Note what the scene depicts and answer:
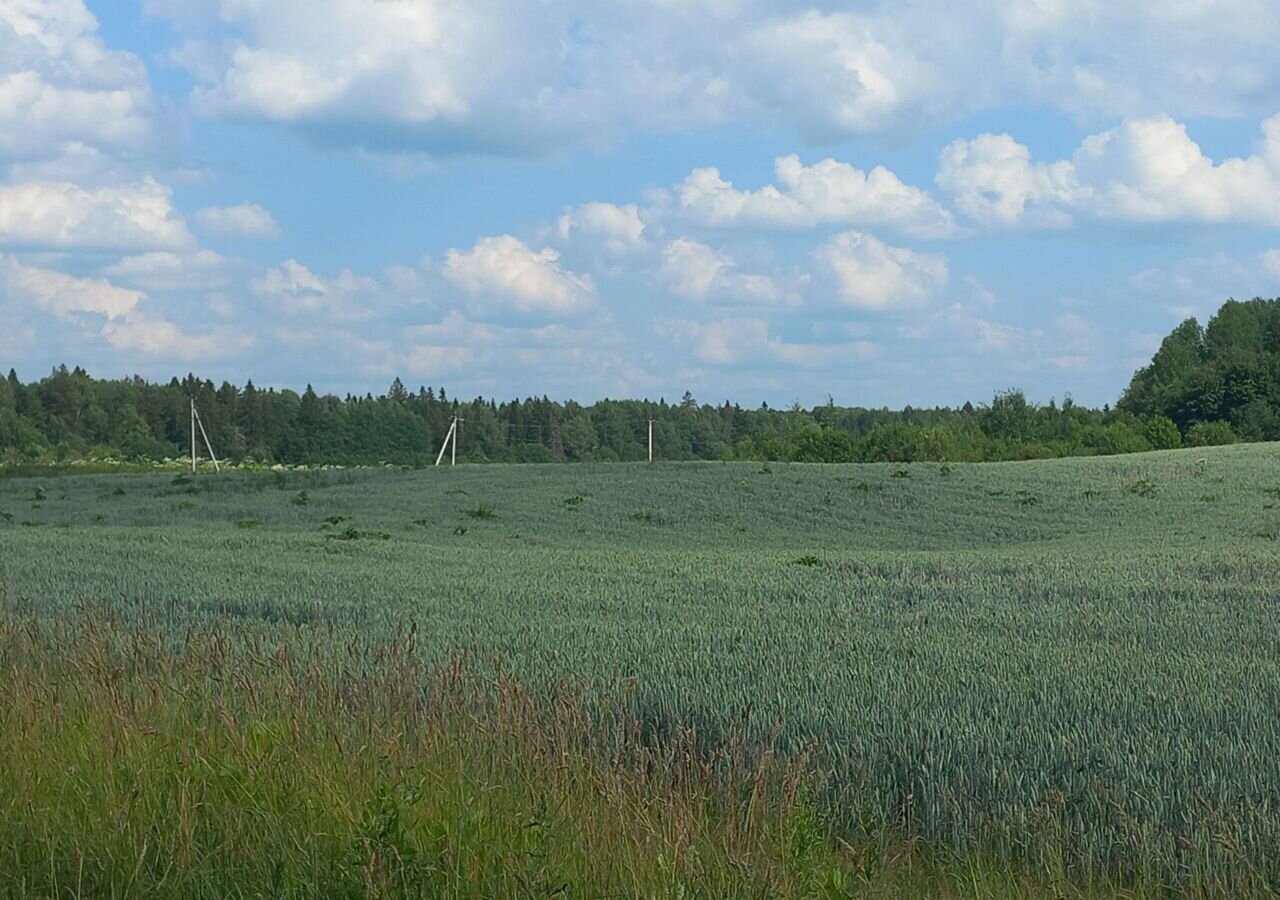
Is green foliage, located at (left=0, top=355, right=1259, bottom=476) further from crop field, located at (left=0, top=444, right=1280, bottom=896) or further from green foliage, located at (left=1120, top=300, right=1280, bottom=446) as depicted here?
crop field, located at (left=0, top=444, right=1280, bottom=896)

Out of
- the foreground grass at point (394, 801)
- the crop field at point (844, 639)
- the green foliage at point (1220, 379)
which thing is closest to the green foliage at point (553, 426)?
the green foliage at point (1220, 379)

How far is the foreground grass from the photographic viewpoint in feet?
17.1

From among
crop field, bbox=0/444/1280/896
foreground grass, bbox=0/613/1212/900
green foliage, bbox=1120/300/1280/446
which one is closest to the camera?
foreground grass, bbox=0/613/1212/900

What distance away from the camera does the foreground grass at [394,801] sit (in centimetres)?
520

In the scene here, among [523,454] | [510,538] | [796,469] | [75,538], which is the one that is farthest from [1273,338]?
[75,538]

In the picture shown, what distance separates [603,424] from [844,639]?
13915cm

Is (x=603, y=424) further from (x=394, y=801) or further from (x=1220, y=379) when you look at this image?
(x=394, y=801)

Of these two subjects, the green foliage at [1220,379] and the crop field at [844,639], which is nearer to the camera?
the crop field at [844,639]

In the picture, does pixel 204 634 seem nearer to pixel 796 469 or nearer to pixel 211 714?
pixel 211 714

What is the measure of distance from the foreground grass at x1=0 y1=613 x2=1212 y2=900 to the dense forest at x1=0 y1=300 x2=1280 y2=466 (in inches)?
3265

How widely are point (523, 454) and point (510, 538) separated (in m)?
93.4

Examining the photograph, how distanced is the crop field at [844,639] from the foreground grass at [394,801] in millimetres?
89

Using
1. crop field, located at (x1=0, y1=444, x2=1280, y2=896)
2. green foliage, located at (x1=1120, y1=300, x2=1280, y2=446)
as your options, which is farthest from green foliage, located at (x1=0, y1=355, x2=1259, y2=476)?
crop field, located at (x1=0, y1=444, x2=1280, y2=896)

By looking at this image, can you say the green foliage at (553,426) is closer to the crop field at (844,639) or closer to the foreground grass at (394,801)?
the crop field at (844,639)
